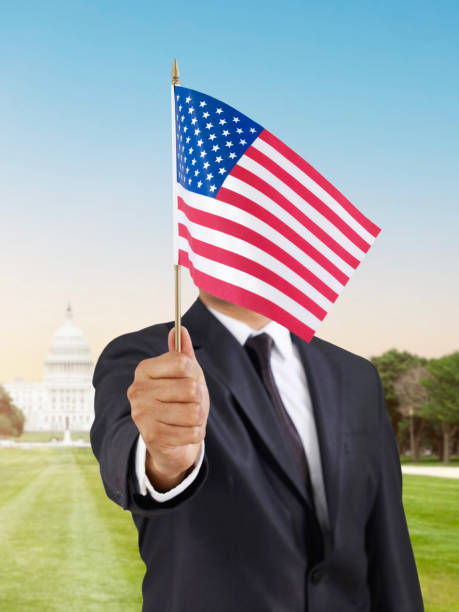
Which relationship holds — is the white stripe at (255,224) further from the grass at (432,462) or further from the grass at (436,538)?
the grass at (432,462)

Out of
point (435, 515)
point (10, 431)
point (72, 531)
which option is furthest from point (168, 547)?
point (10, 431)

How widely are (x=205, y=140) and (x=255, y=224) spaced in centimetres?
38

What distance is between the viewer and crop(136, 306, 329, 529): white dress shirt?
271 cm

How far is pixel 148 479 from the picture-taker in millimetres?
2314

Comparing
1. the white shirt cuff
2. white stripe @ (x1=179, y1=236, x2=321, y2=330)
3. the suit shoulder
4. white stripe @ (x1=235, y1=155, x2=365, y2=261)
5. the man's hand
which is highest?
white stripe @ (x1=235, y1=155, x2=365, y2=261)

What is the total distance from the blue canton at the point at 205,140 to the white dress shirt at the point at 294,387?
0.52 m

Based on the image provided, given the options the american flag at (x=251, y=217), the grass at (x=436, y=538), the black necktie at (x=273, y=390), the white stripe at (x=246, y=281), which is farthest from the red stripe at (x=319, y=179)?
the grass at (x=436, y=538)

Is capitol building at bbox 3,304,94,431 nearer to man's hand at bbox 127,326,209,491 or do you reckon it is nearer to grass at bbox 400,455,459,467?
grass at bbox 400,455,459,467

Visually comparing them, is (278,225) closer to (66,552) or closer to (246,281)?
(246,281)

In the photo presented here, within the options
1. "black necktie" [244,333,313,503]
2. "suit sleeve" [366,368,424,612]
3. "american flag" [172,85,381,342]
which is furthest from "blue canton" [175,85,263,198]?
"suit sleeve" [366,368,424,612]

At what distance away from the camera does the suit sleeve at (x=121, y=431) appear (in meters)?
2.32

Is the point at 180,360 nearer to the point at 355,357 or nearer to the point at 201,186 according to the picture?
the point at 201,186

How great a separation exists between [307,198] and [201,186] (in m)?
0.48

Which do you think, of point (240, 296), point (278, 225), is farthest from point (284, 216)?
point (240, 296)
